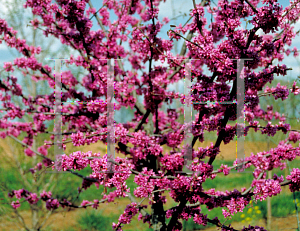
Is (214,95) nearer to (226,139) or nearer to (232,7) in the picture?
(226,139)

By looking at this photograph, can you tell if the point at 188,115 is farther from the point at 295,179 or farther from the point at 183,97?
the point at 295,179

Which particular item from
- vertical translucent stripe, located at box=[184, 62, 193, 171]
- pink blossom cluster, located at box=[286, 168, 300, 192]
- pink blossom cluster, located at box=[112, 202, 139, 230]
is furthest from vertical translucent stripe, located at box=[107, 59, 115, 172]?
pink blossom cluster, located at box=[286, 168, 300, 192]

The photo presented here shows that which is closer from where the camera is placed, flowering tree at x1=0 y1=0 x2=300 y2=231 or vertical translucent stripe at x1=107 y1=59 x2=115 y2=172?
flowering tree at x1=0 y1=0 x2=300 y2=231

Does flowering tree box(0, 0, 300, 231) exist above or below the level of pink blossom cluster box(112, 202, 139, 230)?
above

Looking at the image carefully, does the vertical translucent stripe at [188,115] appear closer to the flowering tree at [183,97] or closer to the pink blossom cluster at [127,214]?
the flowering tree at [183,97]

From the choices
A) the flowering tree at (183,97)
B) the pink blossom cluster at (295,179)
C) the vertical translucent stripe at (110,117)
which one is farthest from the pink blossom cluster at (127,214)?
the pink blossom cluster at (295,179)

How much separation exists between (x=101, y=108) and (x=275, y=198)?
A: 6294 millimetres

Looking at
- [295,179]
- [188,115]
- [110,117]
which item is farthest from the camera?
[110,117]

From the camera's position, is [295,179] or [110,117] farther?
[110,117]

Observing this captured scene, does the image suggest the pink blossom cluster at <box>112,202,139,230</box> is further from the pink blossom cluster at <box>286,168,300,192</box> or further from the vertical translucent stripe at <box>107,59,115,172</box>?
the pink blossom cluster at <box>286,168,300,192</box>

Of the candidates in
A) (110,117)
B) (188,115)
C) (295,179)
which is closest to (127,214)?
(110,117)

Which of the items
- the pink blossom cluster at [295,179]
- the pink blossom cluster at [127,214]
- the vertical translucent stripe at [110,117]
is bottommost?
the pink blossom cluster at [127,214]

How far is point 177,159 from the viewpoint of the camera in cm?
270

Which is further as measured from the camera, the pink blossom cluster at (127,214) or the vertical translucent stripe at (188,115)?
the pink blossom cluster at (127,214)
